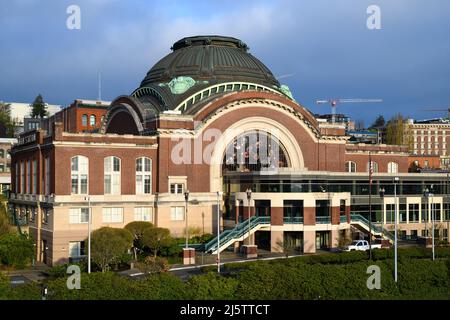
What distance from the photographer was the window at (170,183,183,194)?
212 feet

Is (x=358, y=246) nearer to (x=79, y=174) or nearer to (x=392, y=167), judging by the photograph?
(x=392, y=167)

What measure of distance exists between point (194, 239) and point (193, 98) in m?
17.0

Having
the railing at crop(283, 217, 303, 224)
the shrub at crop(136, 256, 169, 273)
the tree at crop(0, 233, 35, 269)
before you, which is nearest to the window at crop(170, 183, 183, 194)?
the railing at crop(283, 217, 303, 224)

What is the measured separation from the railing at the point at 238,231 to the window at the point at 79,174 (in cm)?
1329

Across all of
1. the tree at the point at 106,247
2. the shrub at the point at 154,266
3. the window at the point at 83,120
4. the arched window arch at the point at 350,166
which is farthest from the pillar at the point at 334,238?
the window at the point at 83,120

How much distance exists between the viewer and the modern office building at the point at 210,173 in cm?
5991

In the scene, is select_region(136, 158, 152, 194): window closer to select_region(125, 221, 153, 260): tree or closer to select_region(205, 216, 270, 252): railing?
select_region(125, 221, 153, 260): tree

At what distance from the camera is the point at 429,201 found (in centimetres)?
7375

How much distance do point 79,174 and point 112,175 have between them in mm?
3397

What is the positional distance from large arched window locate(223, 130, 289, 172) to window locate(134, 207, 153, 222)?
33.8 feet

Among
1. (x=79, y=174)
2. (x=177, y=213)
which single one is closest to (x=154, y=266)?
(x=79, y=174)

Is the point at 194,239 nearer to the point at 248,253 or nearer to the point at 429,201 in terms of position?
the point at 248,253

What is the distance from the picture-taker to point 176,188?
64938mm

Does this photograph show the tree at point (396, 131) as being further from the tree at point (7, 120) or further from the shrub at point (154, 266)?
the shrub at point (154, 266)
